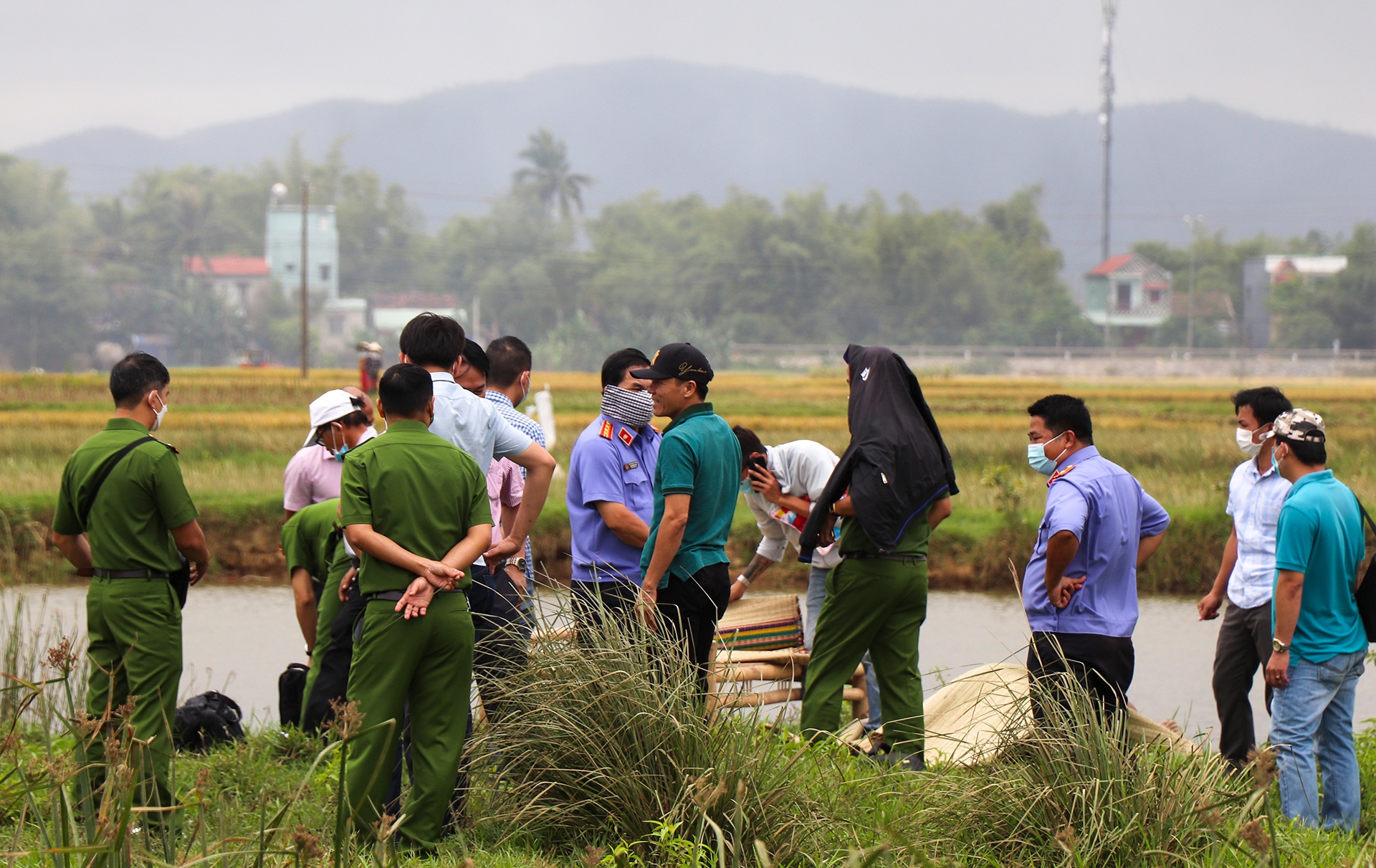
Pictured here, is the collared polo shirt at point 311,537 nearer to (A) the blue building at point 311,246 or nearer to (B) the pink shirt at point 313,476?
(B) the pink shirt at point 313,476

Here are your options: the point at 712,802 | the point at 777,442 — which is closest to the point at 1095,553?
the point at 712,802

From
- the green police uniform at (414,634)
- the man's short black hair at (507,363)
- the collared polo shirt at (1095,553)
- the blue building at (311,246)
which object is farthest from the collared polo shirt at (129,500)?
the blue building at (311,246)

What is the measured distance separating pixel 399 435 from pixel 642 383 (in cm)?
122

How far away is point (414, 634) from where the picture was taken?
392cm

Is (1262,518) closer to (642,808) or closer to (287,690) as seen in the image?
(642,808)

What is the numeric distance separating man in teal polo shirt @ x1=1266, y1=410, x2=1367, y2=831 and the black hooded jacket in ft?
4.15

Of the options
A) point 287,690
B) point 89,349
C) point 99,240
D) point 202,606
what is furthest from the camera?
point 99,240

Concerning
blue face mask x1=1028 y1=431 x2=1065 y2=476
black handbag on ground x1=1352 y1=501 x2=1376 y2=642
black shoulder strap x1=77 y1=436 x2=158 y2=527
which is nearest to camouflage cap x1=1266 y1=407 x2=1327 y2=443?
black handbag on ground x1=1352 y1=501 x2=1376 y2=642

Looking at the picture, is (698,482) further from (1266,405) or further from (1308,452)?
(1266,405)

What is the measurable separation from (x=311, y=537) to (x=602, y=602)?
6.63 feet

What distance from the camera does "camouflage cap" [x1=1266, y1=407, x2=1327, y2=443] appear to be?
15.5 feet

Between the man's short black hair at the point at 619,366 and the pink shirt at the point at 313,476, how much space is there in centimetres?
146

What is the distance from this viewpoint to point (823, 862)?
11.4ft

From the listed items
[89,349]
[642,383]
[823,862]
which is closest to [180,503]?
[642,383]
